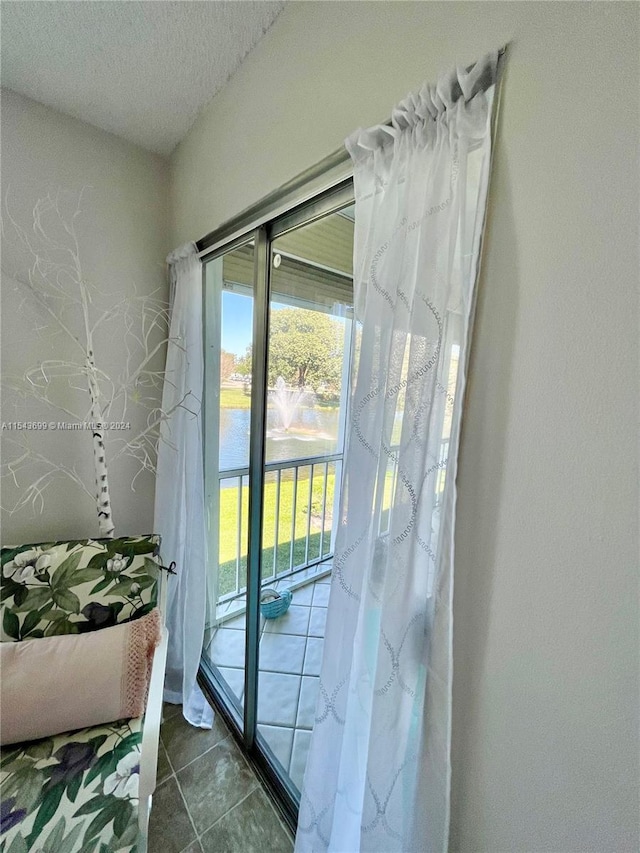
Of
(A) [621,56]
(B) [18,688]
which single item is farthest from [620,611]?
(B) [18,688]

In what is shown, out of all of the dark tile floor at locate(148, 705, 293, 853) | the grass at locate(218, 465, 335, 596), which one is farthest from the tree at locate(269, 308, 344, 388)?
the dark tile floor at locate(148, 705, 293, 853)

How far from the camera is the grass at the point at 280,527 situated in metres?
1.92

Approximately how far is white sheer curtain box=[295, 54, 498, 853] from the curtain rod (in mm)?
99


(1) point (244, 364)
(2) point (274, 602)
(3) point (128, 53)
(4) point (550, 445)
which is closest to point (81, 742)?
(2) point (274, 602)

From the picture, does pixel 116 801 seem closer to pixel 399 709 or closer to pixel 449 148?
pixel 399 709

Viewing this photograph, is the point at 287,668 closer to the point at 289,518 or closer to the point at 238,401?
the point at 289,518

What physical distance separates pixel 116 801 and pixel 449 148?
67.8 inches

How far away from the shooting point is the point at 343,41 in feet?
2.85

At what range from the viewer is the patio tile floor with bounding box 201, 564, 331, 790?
1457 millimetres

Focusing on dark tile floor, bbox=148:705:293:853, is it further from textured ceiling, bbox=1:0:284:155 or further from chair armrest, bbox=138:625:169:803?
textured ceiling, bbox=1:0:284:155

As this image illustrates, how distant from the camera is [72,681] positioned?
106 cm

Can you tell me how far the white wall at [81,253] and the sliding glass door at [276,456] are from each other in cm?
45

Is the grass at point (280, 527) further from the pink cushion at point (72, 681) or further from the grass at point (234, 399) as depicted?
the pink cushion at point (72, 681)

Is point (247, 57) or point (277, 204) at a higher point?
point (247, 57)
